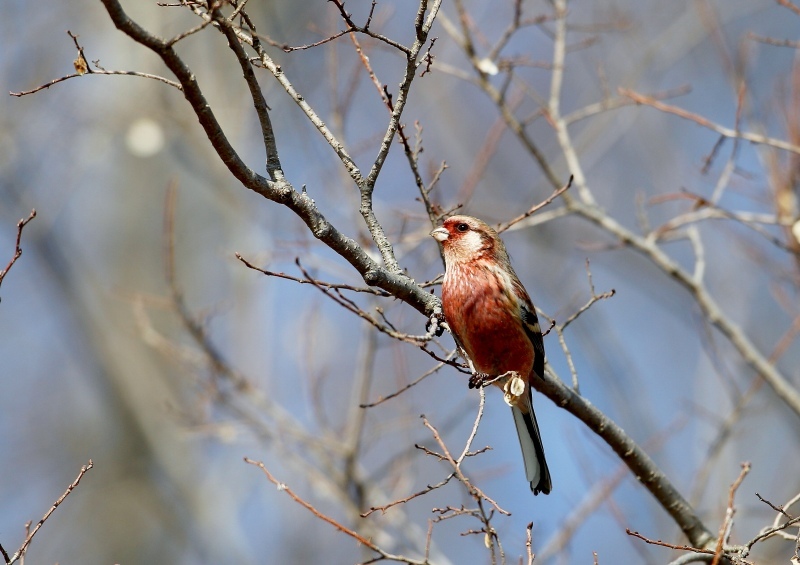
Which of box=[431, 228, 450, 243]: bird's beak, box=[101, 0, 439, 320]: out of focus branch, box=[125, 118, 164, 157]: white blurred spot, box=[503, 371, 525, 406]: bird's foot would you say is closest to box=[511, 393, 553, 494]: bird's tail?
box=[503, 371, 525, 406]: bird's foot

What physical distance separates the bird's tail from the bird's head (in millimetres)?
898

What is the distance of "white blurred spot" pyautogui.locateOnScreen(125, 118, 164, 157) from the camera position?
28.7 feet

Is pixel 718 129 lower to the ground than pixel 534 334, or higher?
higher

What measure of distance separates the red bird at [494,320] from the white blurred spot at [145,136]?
16.2ft

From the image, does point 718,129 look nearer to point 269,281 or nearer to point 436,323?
→ point 436,323

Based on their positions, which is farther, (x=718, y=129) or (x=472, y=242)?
(x=718, y=129)

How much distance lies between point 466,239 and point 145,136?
16.7ft

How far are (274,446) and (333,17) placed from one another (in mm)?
3307

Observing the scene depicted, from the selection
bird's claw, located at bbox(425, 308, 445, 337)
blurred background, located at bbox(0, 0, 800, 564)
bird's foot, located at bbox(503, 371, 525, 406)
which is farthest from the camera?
blurred background, located at bbox(0, 0, 800, 564)

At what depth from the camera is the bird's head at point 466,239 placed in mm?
4773

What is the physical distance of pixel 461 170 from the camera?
11711 millimetres

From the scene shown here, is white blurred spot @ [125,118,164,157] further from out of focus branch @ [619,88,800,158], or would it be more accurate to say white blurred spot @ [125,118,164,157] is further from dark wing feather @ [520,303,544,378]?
dark wing feather @ [520,303,544,378]

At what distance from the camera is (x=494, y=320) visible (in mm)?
4445

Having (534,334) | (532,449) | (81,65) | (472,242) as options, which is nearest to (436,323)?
(534,334)
